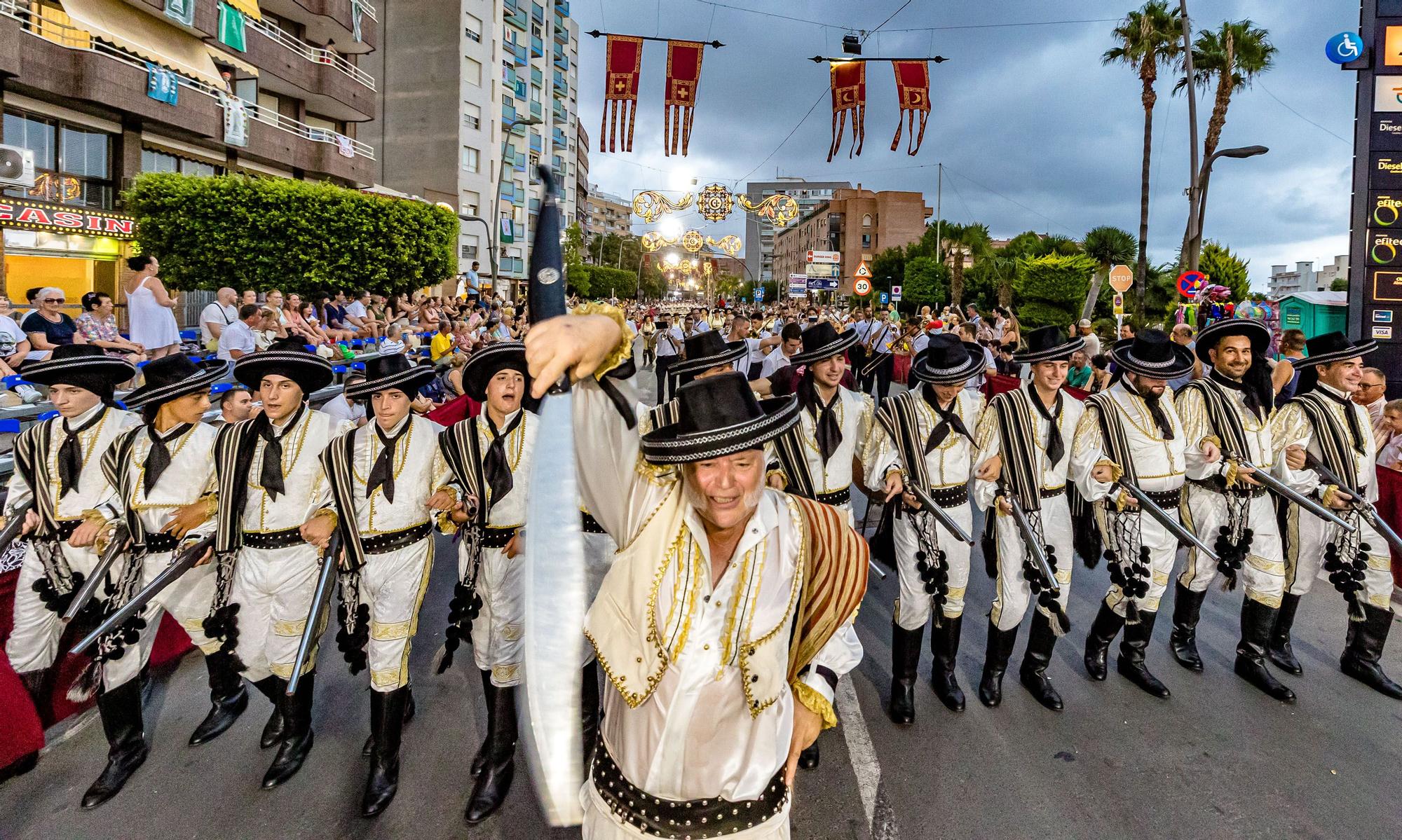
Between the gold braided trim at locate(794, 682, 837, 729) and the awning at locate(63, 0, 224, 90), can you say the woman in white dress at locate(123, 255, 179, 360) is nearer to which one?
the gold braided trim at locate(794, 682, 837, 729)

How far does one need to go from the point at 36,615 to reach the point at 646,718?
3.82 metres

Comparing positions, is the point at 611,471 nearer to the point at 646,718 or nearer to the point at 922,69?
the point at 646,718

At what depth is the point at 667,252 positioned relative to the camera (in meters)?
36.8

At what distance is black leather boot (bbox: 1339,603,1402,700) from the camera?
484 cm

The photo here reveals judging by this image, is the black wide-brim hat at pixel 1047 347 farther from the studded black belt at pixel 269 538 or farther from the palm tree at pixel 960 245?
the palm tree at pixel 960 245

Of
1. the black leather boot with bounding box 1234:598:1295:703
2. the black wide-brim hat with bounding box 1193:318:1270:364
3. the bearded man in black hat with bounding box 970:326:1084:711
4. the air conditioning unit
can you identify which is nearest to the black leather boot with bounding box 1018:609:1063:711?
the bearded man in black hat with bounding box 970:326:1084:711

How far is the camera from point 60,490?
3938 millimetres

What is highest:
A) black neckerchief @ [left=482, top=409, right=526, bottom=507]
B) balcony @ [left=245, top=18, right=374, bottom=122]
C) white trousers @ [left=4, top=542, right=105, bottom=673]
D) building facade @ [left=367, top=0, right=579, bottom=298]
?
building facade @ [left=367, top=0, right=579, bottom=298]

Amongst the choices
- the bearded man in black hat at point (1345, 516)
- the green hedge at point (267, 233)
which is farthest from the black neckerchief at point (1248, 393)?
the green hedge at point (267, 233)

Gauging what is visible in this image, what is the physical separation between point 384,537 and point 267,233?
19.7 meters

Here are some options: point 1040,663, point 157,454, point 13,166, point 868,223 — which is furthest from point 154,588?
point 868,223

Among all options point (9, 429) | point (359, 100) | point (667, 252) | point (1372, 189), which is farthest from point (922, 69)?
point (359, 100)

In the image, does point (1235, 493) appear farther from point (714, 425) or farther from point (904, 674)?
point (714, 425)

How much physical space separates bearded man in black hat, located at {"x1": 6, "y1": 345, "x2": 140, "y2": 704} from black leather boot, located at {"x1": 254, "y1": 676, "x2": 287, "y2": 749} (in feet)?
2.25
